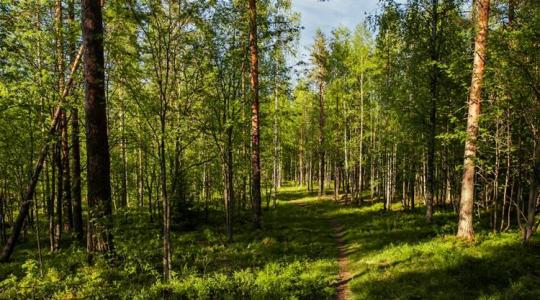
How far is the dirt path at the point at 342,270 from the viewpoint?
8.42 m

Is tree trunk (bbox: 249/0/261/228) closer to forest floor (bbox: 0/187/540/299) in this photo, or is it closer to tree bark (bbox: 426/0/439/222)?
forest floor (bbox: 0/187/540/299)

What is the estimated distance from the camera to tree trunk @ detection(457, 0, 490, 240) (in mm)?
11008

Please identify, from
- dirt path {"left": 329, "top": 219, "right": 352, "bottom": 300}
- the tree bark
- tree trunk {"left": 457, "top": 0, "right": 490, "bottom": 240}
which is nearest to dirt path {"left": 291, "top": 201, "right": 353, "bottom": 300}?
dirt path {"left": 329, "top": 219, "right": 352, "bottom": 300}

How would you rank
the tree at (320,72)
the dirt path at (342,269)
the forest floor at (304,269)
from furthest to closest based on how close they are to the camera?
the tree at (320,72) → the dirt path at (342,269) → the forest floor at (304,269)

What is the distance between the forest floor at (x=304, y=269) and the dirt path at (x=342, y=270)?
1.4 inches

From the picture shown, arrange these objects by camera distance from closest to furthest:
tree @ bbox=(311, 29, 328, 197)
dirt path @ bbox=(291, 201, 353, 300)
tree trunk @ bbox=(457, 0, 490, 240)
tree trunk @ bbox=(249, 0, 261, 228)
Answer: dirt path @ bbox=(291, 201, 353, 300) → tree trunk @ bbox=(457, 0, 490, 240) → tree trunk @ bbox=(249, 0, 261, 228) → tree @ bbox=(311, 29, 328, 197)

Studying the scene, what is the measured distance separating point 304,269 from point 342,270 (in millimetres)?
1181

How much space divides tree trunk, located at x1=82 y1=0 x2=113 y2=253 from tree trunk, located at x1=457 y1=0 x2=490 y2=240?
419 inches

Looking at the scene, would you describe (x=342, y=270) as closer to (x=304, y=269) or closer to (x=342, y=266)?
(x=342, y=266)

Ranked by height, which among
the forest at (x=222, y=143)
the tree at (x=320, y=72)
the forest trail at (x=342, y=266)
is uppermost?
the tree at (x=320, y=72)

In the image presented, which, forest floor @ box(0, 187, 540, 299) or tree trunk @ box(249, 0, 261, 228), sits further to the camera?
tree trunk @ box(249, 0, 261, 228)

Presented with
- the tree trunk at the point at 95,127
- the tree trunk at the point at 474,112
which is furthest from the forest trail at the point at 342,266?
the tree trunk at the point at 95,127

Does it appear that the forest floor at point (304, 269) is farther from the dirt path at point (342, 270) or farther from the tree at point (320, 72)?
the tree at point (320, 72)

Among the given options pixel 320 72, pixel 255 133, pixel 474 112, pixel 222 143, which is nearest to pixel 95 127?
pixel 222 143
